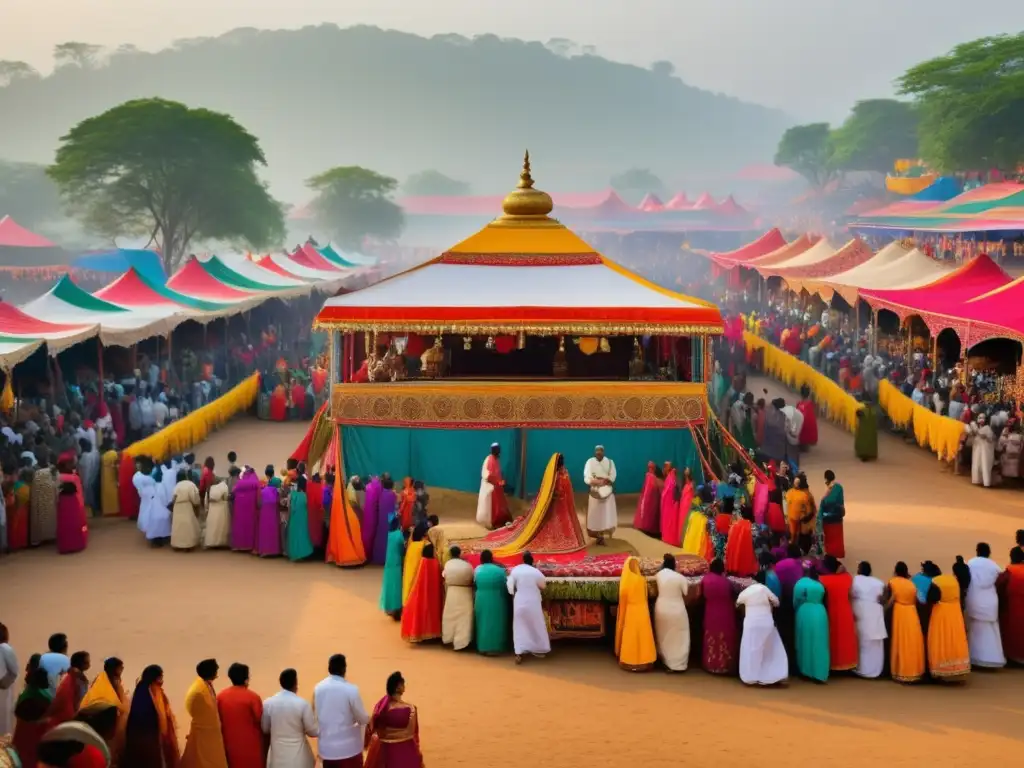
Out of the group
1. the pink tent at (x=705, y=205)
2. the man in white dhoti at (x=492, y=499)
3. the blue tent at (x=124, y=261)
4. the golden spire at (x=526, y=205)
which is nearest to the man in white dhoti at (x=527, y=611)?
the man in white dhoti at (x=492, y=499)

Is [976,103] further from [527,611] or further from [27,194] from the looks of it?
[27,194]

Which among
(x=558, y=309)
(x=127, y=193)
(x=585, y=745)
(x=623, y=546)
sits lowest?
(x=585, y=745)

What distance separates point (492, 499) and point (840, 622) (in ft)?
17.7

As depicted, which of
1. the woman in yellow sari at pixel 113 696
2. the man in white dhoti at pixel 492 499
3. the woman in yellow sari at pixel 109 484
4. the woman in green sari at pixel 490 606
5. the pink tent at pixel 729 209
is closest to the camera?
the woman in yellow sari at pixel 113 696

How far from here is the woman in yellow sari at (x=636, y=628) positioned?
1059cm

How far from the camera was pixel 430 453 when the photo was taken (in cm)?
1692

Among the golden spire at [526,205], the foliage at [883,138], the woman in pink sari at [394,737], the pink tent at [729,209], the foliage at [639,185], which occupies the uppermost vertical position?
the foliage at [639,185]

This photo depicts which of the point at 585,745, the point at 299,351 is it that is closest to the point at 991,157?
the point at 299,351

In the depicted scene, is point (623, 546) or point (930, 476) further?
point (930, 476)

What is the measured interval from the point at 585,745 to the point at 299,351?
2362 centimetres

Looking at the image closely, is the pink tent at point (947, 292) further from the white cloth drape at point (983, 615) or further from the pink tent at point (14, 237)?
the pink tent at point (14, 237)

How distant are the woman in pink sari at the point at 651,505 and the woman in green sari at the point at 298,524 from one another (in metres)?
3.86

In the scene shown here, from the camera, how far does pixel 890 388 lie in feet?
73.8

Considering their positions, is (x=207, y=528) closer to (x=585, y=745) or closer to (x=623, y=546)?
(x=623, y=546)
